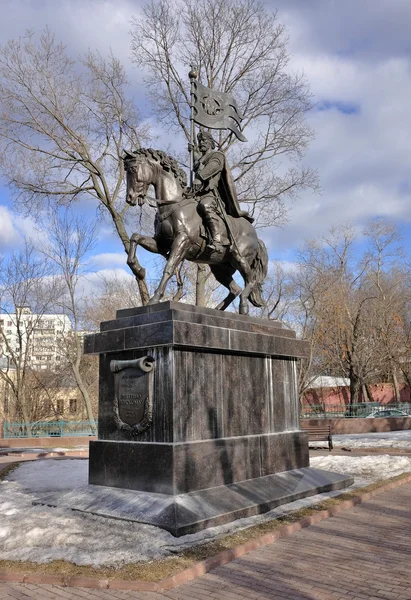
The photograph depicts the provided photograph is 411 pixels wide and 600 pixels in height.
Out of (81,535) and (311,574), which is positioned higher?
(81,535)

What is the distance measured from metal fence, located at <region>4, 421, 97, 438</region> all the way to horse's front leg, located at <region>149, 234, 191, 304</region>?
1977cm

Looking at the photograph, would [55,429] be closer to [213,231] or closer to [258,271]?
[258,271]

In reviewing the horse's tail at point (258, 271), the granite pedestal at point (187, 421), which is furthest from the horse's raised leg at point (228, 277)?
the granite pedestal at point (187, 421)

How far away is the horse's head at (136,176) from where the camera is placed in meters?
8.59

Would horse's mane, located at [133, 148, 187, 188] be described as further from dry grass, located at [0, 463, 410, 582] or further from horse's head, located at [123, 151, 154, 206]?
dry grass, located at [0, 463, 410, 582]

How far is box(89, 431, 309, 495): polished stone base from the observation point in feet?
22.8

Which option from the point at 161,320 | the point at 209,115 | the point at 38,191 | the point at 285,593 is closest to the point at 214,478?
the point at 161,320

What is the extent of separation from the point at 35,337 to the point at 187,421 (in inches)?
1369

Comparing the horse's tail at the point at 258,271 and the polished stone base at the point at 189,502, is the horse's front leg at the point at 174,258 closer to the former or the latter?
the horse's tail at the point at 258,271

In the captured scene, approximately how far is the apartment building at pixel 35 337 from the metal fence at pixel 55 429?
4332 mm

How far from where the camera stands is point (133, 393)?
763 cm

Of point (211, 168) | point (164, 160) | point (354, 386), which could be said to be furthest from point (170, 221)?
point (354, 386)

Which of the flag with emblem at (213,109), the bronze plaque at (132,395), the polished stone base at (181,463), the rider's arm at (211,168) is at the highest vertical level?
the flag with emblem at (213,109)

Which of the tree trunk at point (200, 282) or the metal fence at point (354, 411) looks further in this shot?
the metal fence at point (354, 411)
